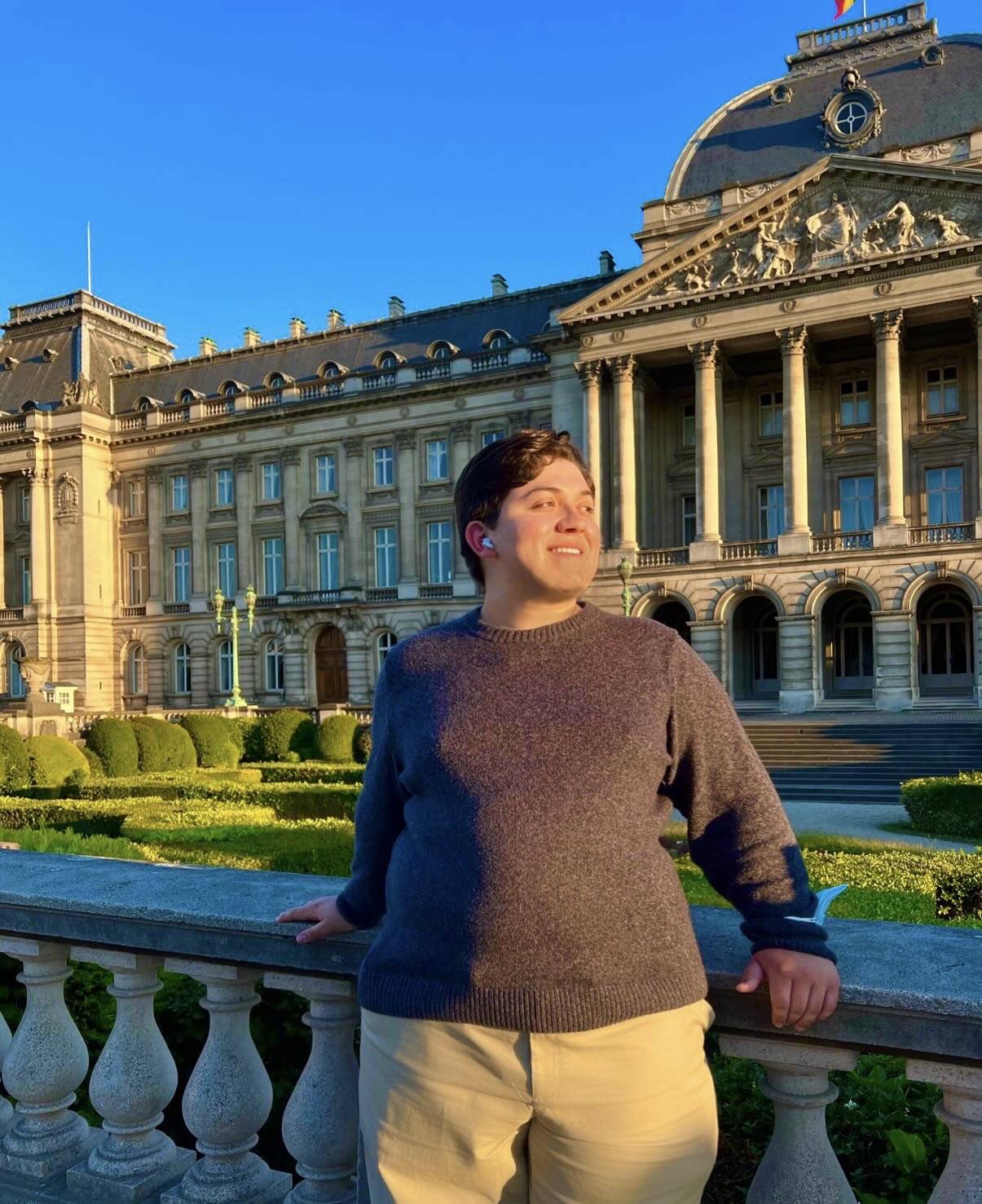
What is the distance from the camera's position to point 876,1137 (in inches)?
144

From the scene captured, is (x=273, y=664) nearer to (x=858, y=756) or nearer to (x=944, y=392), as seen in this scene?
(x=858, y=756)

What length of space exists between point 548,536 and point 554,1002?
1.02 meters

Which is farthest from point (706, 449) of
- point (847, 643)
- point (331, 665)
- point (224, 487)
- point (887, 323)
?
point (224, 487)

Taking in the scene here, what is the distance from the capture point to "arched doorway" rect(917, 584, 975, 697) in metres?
35.2

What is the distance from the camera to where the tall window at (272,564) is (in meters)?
48.9

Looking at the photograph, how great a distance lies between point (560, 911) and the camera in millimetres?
2131

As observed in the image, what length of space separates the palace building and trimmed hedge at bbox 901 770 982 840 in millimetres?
16820

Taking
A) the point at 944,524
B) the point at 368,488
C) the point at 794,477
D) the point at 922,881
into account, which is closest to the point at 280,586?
the point at 368,488

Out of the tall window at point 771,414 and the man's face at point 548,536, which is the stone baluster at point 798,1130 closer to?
the man's face at point 548,536

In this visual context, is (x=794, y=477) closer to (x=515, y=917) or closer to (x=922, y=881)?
(x=922, y=881)

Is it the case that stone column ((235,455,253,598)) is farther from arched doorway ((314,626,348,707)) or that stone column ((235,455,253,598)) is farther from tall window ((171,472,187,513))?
arched doorway ((314,626,348,707))

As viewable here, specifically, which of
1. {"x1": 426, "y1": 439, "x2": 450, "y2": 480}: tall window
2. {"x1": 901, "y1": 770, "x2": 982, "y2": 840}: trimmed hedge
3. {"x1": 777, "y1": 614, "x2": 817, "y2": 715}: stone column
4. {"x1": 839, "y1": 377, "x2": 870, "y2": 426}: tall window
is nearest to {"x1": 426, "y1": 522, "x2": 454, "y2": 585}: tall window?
{"x1": 426, "y1": 439, "x2": 450, "y2": 480}: tall window

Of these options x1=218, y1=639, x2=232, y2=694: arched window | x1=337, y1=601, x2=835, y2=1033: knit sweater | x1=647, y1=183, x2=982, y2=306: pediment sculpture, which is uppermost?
x1=647, y1=183, x2=982, y2=306: pediment sculpture

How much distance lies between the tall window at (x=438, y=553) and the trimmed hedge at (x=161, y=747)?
19401mm
